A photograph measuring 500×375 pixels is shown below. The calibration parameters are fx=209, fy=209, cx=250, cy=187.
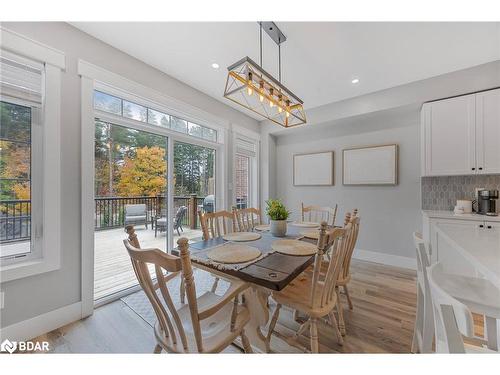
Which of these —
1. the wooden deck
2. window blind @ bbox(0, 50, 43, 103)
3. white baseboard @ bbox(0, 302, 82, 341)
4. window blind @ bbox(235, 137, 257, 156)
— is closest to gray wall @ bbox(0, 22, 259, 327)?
white baseboard @ bbox(0, 302, 82, 341)

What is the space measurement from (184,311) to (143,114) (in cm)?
226

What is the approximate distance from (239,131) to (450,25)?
2.80 meters

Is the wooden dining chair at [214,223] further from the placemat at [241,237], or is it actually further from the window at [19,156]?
the window at [19,156]

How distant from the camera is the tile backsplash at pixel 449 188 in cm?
263

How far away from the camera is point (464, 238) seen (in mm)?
1456

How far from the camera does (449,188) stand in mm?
2844

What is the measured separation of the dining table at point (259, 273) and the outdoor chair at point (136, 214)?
52.4 inches

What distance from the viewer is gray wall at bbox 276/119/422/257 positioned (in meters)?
3.10

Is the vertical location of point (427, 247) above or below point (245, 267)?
above

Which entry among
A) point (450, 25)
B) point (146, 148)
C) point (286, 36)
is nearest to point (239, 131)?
point (146, 148)

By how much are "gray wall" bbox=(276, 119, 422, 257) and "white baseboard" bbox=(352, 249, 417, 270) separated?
0.06 meters

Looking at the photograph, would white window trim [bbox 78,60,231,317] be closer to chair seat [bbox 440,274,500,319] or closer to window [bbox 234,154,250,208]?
window [bbox 234,154,250,208]

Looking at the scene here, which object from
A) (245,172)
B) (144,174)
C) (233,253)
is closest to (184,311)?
(233,253)
